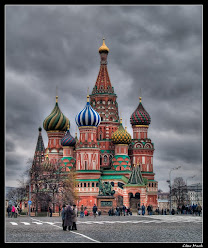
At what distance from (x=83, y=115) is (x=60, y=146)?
14.3 metres

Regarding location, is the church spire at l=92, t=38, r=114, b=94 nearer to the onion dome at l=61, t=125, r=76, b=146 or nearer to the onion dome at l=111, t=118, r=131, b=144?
the onion dome at l=111, t=118, r=131, b=144

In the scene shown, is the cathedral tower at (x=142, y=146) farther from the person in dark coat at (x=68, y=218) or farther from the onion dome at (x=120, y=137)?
the person in dark coat at (x=68, y=218)

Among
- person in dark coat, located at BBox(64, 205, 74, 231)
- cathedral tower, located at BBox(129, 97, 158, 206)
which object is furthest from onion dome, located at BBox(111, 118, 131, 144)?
person in dark coat, located at BBox(64, 205, 74, 231)

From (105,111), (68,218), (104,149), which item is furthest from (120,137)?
(68,218)

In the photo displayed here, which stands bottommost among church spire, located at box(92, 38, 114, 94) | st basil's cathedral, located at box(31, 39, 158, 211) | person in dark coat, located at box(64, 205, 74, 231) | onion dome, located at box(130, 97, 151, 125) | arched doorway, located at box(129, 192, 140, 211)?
arched doorway, located at box(129, 192, 140, 211)

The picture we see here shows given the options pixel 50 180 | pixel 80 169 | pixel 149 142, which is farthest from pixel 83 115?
pixel 50 180

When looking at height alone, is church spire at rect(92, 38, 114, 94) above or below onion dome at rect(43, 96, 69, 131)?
above

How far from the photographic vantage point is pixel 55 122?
93.2 m

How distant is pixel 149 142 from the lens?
93125mm

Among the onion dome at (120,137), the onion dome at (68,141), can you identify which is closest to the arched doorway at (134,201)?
the onion dome at (120,137)

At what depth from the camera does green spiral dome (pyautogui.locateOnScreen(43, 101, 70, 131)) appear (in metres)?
93.2

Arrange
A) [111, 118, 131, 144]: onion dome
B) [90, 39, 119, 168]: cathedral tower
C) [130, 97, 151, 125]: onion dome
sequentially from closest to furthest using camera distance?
[111, 118, 131, 144]: onion dome → [90, 39, 119, 168]: cathedral tower → [130, 97, 151, 125]: onion dome

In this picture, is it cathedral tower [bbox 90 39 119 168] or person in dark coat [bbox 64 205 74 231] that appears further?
cathedral tower [bbox 90 39 119 168]
